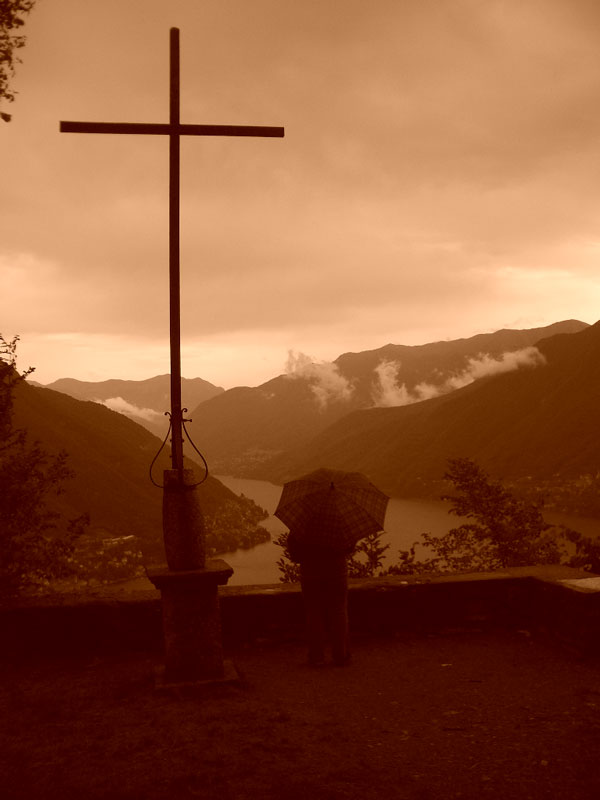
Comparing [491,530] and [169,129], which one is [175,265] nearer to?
[169,129]

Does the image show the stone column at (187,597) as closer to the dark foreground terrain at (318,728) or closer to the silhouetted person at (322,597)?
the dark foreground terrain at (318,728)

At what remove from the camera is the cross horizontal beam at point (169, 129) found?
5.67 meters

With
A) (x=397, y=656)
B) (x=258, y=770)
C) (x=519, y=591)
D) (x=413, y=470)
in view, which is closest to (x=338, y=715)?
(x=258, y=770)

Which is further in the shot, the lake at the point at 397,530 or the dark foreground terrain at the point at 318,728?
the lake at the point at 397,530

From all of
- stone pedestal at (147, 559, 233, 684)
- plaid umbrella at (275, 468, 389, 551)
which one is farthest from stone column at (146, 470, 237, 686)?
plaid umbrella at (275, 468, 389, 551)

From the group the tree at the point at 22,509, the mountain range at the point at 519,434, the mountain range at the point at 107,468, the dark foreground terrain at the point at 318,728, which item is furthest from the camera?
the mountain range at the point at 519,434

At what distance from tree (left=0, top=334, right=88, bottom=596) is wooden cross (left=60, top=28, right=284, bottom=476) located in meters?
7.88

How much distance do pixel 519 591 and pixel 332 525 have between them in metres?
2.25

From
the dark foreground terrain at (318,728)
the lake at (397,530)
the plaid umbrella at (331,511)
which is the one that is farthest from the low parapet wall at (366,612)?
the lake at (397,530)

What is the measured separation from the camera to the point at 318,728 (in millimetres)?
4367

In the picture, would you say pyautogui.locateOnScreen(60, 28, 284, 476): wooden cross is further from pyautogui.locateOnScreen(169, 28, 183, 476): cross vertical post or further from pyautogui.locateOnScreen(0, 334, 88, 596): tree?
pyautogui.locateOnScreen(0, 334, 88, 596): tree

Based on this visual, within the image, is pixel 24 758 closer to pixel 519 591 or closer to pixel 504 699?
pixel 504 699

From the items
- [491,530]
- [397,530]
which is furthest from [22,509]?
[397,530]

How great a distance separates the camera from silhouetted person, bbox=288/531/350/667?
5645mm
